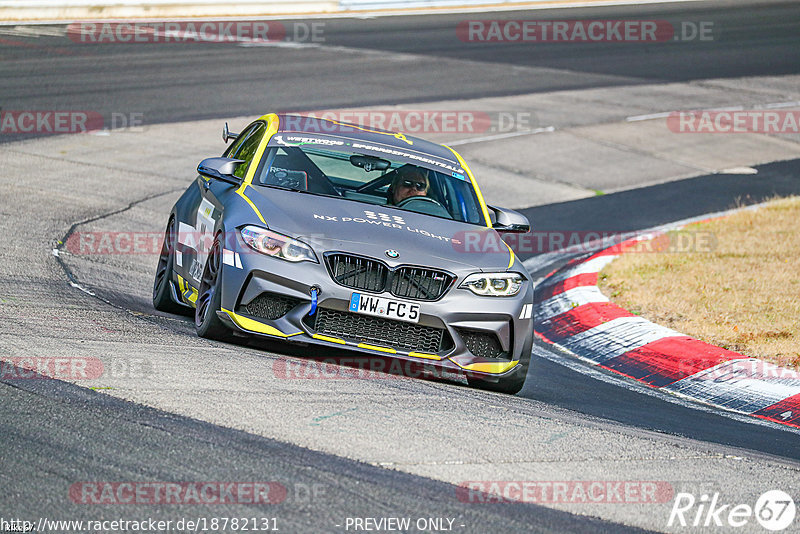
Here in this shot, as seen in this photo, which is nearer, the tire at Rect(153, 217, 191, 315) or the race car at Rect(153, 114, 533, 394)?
the race car at Rect(153, 114, 533, 394)

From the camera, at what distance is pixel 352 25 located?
2953cm

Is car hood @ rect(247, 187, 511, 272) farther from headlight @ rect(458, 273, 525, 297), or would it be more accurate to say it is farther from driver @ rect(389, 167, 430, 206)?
driver @ rect(389, 167, 430, 206)

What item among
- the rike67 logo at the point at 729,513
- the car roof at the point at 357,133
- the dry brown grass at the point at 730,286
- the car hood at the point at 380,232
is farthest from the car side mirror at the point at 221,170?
the rike67 logo at the point at 729,513

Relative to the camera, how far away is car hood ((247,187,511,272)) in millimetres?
6664

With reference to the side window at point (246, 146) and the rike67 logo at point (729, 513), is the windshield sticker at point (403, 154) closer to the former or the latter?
the side window at point (246, 146)

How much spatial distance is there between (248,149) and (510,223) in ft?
6.64

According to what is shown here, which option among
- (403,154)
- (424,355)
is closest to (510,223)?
(403,154)

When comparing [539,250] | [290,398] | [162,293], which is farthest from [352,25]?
[290,398]

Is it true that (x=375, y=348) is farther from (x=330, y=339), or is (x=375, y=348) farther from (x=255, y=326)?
(x=255, y=326)

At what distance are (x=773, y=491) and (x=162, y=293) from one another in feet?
15.3


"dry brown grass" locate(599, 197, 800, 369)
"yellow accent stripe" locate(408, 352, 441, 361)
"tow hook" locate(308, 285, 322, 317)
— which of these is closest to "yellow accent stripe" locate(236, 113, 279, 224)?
"tow hook" locate(308, 285, 322, 317)

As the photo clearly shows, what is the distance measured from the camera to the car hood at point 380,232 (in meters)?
6.66

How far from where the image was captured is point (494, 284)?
6844 millimetres

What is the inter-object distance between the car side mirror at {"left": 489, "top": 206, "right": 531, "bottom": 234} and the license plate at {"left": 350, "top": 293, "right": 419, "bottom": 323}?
1.59 metres
